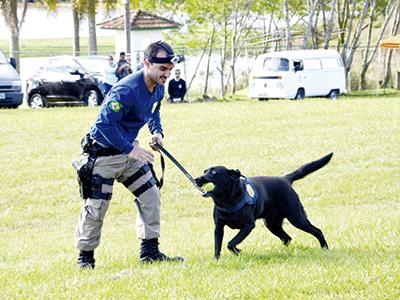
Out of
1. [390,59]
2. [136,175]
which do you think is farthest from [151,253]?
[390,59]

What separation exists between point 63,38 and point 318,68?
50.0m

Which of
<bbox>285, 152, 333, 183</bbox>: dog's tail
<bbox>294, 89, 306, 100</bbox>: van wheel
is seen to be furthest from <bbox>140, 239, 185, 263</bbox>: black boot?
<bbox>294, 89, 306, 100</bbox>: van wheel

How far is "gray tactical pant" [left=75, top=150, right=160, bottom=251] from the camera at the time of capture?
661cm

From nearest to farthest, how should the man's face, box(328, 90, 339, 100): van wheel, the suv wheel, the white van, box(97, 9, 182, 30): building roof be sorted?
the man's face → the suv wheel → the white van → box(328, 90, 339, 100): van wheel → box(97, 9, 182, 30): building roof

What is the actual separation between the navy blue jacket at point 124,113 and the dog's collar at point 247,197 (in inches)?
38.2

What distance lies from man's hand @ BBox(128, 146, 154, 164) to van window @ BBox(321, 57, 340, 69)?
26.9 meters

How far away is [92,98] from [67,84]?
0.95 metres

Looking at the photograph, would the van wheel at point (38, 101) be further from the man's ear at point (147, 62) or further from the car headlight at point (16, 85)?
the man's ear at point (147, 62)

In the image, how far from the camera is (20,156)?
56.1 feet

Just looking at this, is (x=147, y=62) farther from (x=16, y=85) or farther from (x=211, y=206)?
(x=16, y=85)

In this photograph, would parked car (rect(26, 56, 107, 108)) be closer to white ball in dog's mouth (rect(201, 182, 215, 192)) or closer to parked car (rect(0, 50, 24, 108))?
parked car (rect(0, 50, 24, 108))

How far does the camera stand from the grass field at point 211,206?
18.4 ft

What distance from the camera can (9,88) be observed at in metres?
25.1

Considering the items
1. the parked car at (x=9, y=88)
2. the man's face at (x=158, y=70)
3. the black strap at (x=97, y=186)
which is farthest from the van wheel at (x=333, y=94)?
the black strap at (x=97, y=186)
